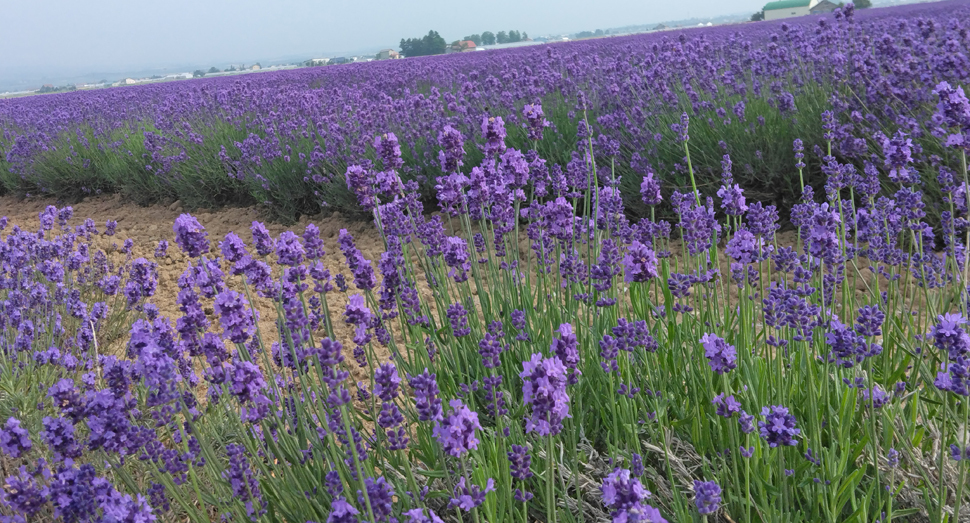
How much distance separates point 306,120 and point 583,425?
208 inches

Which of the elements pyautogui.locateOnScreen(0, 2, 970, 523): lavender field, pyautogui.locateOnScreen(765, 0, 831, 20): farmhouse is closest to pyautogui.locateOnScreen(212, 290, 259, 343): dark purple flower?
pyautogui.locateOnScreen(0, 2, 970, 523): lavender field

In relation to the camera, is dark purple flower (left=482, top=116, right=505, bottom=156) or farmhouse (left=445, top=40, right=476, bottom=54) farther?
farmhouse (left=445, top=40, right=476, bottom=54)

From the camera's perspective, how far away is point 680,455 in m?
1.83

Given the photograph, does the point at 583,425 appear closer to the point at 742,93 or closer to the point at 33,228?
the point at 742,93

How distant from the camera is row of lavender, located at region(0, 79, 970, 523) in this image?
4.11 feet

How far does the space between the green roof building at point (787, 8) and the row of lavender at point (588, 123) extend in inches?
1761

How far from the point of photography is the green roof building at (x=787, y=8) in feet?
153

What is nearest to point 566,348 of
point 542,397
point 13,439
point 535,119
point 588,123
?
point 542,397

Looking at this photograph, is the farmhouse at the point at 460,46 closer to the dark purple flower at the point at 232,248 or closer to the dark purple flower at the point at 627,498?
the dark purple flower at the point at 232,248

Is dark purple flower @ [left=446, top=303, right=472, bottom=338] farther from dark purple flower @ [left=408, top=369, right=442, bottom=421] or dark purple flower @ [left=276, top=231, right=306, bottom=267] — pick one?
dark purple flower @ [left=408, top=369, right=442, bottom=421]

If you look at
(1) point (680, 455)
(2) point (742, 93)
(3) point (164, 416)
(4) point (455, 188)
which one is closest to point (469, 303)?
(4) point (455, 188)

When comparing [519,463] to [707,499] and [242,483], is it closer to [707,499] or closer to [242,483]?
[707,499]

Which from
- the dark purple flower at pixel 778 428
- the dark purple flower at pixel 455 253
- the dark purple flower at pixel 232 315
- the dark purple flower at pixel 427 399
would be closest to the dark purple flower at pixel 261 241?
the dark purple flower at pixel 232 315

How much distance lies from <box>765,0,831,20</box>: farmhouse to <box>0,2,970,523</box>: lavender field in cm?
4791
